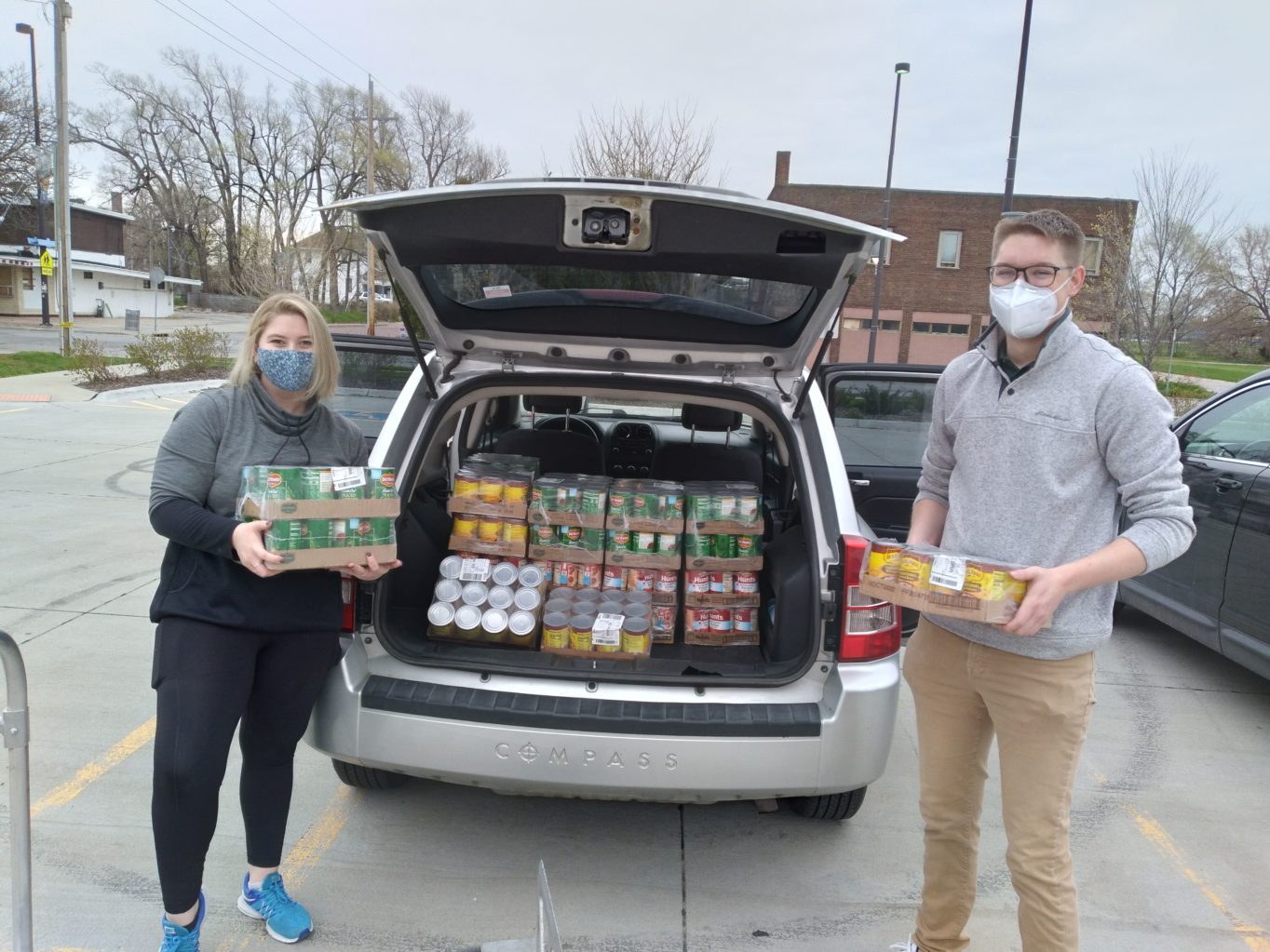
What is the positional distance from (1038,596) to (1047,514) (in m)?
0.23

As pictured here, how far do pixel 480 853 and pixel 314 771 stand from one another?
94 centimetres

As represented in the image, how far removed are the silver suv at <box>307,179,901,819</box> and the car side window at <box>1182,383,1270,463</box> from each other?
261 centimetres

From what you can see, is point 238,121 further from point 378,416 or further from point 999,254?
point 999,254

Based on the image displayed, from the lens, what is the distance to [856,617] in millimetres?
2635

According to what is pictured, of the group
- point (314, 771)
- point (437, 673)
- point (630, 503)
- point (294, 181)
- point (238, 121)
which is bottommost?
point (314, 771)

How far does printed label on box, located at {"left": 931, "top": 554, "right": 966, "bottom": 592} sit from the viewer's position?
6.39ft

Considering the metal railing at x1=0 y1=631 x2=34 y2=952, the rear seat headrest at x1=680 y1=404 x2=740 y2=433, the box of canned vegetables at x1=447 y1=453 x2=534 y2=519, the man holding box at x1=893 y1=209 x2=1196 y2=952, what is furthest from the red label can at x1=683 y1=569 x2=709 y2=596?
the metal railing at x1=0 y1=631 x2=34 y2=952

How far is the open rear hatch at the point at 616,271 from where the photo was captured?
8.02 feet

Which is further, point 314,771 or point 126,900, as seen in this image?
point 314,771

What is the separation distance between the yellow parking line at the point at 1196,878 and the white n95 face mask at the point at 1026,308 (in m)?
2.11

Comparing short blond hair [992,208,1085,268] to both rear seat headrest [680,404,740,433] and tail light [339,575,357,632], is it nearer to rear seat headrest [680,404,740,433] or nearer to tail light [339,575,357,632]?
tail light [339,575,357,632]

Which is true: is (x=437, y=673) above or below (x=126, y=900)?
above

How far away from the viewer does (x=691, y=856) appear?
3.04 m

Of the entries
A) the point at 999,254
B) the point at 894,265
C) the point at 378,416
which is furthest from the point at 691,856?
the point at 894,265
